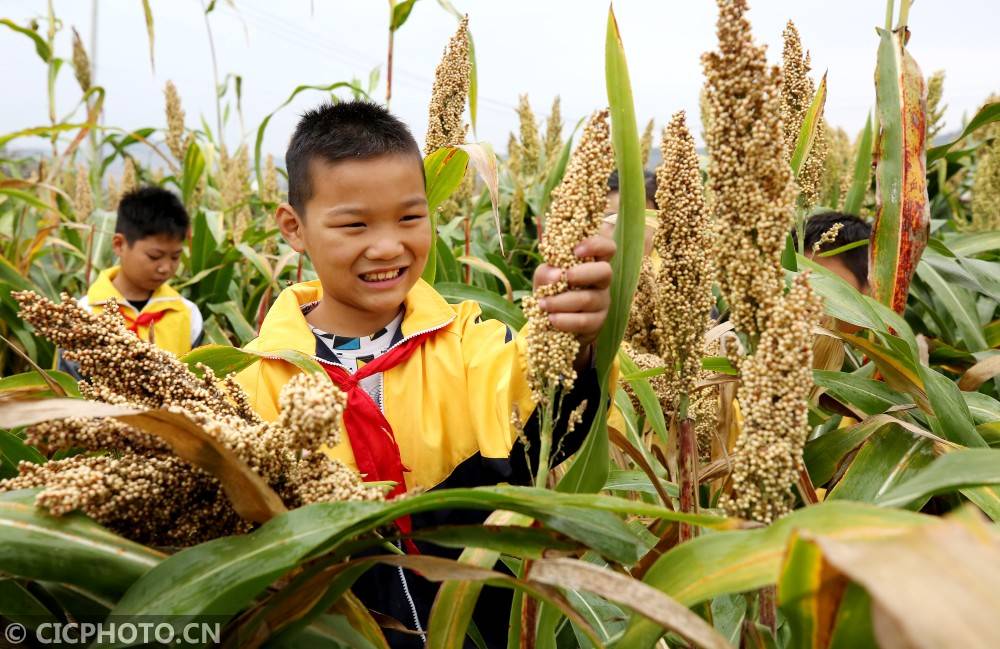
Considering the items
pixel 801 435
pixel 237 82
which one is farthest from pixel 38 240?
pixel 801 435

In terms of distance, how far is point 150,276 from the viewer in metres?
3.62

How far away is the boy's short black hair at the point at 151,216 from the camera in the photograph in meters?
3.73

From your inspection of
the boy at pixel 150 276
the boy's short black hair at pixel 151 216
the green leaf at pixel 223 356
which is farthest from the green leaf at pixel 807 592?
the boy's short black hair at pixel 151 216

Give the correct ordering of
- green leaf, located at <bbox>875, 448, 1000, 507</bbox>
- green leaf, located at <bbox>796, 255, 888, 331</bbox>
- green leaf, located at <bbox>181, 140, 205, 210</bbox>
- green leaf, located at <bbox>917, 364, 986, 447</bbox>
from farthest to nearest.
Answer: green leaf, located at <bbox>181, 140, 205, 210</bbox>, green leaf, located at <bbox>796, 255, 888, 331</bbox>, green leaf, located at <bbox>917, 364, 986, 447</bbox>, green leaf, located at <bbox>875, 448, 1000, 507</bbox>

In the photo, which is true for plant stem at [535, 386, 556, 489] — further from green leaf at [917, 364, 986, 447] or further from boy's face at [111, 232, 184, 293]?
boy's face at [111, 232, 184, 293]

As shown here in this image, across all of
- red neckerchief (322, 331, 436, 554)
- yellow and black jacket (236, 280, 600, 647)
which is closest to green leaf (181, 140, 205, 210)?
yellow and black jacket (236, 280, 600, 647)

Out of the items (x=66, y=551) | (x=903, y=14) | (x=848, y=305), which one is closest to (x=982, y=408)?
(x=848, y=305)

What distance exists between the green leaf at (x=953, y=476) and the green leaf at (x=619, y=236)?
0.30 meters

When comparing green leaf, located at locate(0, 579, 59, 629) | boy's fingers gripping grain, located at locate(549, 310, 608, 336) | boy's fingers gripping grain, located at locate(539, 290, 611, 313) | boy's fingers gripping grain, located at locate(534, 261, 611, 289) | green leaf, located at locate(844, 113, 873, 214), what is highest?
green leaf, located at locate(844, 113, 873, 214)

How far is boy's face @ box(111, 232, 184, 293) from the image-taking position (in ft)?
11.9

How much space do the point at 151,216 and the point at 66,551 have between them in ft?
11.3

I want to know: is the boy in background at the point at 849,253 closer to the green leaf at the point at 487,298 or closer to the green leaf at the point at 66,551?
the green leaf at the point at 487,298

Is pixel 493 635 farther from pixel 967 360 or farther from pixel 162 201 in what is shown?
pixel 162 201

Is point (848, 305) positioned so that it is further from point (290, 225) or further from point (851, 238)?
point (851, 238)
